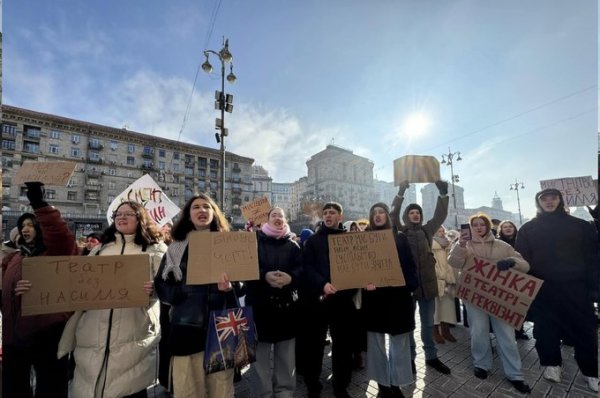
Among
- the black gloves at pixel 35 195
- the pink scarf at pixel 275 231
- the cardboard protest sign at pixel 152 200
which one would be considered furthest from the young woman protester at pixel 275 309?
the cardboard protest sign at pixel 152 200

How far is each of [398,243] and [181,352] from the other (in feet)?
9.06

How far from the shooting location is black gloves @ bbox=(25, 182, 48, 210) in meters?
2.82

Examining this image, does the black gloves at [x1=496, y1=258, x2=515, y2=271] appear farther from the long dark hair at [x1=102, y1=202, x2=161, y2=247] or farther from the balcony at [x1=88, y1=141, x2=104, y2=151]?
Answer: the balcony at [x1=88, y1=141, x2=104, y2=151]

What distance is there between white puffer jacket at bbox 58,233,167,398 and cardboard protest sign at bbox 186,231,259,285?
2.48ft

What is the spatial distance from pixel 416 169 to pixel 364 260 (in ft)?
7.29

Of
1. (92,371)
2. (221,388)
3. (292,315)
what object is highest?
(292,315)

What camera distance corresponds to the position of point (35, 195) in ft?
9.45

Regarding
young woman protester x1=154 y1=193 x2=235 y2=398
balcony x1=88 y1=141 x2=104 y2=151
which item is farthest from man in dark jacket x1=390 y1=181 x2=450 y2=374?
balcony x1=88 y1=141 x2=104 y2=151

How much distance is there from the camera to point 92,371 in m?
2.59

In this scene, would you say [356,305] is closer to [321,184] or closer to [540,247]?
[540,247]

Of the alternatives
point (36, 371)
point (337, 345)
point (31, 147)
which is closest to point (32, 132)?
point (31, 147)

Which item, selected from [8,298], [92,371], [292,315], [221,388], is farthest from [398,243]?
[8,298]

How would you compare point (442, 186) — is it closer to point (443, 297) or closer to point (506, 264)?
point (506, 264)

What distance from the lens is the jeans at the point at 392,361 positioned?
3.49m
